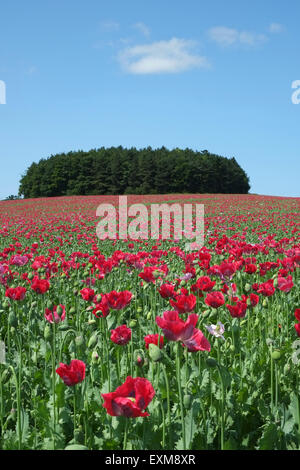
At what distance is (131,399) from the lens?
148cm

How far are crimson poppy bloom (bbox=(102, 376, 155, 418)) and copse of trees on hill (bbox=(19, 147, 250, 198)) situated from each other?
2302 inches

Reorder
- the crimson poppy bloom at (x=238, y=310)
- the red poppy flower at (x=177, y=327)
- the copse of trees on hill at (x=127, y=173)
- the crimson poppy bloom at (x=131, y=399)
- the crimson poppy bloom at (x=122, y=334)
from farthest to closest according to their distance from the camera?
the copse of trees on hill at (x=127, y=173) < the crimson poppy bloom at (x=238, y=310) < the crimson poppy bloom at (x=122, y=334) < the red poppy flower at (x=177, y=327) < the crimson poppy bloom at (x=131, y=399)

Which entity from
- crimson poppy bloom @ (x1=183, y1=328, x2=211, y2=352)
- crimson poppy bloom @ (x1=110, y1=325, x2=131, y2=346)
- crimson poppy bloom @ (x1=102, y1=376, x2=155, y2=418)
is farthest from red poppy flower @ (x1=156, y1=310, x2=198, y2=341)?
crimson poppy bloom @ (x1=110, y1=325, x2=131, y2=346)

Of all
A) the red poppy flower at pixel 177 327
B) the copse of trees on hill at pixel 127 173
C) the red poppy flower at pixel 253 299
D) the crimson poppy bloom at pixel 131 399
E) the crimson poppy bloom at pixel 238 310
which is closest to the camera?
the crimson poppy bloom at pixel 131 399

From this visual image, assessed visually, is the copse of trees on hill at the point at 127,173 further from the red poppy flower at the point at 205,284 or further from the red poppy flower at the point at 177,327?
the red poppy flower at the point at 177,327

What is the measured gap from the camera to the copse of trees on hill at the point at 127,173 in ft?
203

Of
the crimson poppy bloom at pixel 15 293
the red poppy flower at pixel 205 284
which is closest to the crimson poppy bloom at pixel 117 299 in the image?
the red poppy flower at pixel 205 284

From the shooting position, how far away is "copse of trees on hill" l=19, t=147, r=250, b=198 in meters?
62.0

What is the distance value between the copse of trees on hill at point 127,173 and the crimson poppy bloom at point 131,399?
58.5 metres

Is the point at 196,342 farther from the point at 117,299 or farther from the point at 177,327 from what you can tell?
the point at 117,299

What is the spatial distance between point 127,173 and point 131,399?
6178 cm

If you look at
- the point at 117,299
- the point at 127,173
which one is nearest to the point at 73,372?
the point at 117,299

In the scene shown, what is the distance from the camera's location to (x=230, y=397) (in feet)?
8.27
